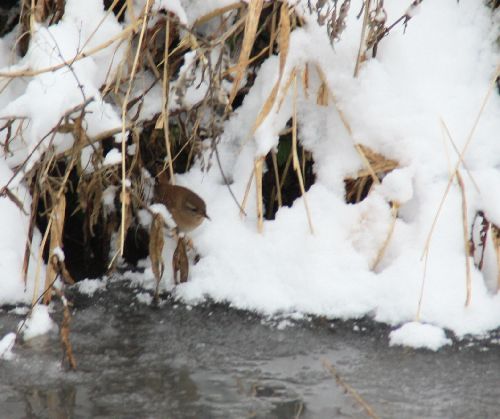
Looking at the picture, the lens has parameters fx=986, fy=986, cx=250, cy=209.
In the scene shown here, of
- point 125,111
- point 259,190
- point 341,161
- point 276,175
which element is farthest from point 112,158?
point 341,161

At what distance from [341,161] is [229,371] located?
100 cm

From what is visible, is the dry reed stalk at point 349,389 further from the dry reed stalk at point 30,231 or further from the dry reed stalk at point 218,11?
the dry reed stalk at point 218,11

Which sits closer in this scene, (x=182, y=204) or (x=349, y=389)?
(x=349, y=389)

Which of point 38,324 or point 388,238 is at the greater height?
point 388,238

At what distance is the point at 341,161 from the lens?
3.62 meters

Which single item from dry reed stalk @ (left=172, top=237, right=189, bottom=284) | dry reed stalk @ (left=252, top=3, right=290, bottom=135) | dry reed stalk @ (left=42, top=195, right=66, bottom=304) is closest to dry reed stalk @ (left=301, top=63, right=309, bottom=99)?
dry reed stalk @ (left=252, top=3, right=290, bottom=135)

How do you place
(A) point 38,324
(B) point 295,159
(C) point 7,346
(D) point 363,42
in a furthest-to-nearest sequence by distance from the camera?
(D) point 363,42
(B) point 295,159
(A) point 38,324
(C) point 7,346

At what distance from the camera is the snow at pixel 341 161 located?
3336 millimetres

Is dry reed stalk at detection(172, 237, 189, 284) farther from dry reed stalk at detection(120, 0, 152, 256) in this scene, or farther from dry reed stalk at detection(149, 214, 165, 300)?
dry reed stalk at detection(120, 0, 152, 256)

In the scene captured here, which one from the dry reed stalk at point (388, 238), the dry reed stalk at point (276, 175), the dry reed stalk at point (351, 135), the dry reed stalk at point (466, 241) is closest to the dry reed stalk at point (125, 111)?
the dry reed stalk at point (276, 175)

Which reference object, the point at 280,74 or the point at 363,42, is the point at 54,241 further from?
the point at 363,42

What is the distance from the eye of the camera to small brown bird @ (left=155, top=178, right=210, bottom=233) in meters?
3.50

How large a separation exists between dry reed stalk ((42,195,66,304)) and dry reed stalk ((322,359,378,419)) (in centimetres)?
93

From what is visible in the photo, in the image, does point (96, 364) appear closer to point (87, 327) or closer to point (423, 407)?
point (87, 327)
